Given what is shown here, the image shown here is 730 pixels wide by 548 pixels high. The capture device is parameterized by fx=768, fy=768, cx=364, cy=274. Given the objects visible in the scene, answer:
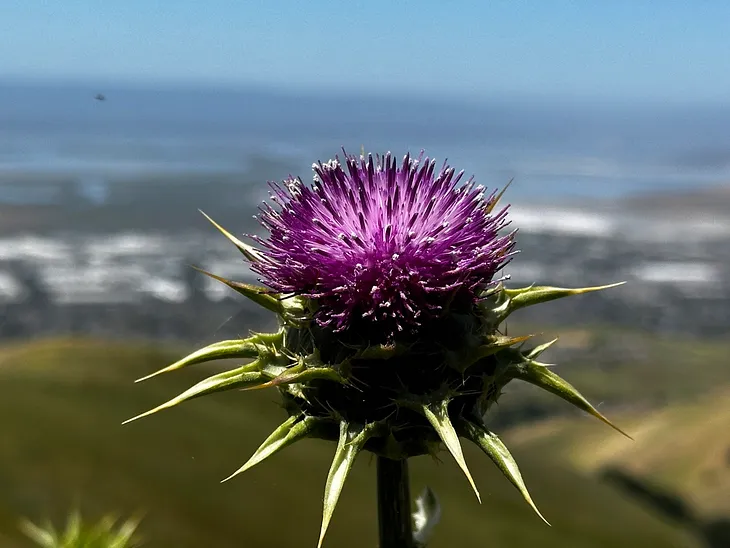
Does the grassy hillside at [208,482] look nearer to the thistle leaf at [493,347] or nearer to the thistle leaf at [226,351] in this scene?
the thistle leaf at [226,351]

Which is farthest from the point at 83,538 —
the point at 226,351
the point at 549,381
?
the point at 549,381

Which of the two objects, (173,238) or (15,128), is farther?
(15,128)

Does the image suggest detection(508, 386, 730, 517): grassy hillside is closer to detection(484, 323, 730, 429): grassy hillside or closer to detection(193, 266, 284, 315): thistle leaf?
detection(484, 323, 730, 429): grassy hillside

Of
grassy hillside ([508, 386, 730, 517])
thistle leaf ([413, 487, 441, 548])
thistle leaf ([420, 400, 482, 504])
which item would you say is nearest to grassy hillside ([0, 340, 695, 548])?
grassy hillside ([508, 386, 730, 517])

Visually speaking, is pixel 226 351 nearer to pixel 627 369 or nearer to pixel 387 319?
pixel 387 319

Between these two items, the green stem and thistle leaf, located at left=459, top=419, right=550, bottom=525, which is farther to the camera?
the green stem

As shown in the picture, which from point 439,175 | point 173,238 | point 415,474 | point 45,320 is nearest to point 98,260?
point 173,238

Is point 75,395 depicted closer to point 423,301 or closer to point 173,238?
point 423,301
